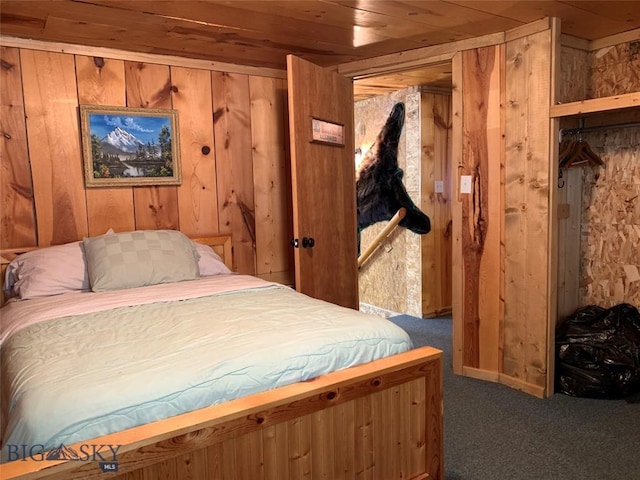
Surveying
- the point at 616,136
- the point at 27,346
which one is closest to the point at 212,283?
the point at 27,346

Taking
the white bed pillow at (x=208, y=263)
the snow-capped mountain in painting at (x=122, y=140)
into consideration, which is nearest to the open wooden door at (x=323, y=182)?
the white bed pillow at (x=208, y=263)

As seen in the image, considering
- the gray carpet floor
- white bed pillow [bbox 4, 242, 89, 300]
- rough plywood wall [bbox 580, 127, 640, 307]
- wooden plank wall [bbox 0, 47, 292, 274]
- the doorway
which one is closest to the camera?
the gray carpet floor

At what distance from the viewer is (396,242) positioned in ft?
15.9

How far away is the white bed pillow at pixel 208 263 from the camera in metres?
2.94

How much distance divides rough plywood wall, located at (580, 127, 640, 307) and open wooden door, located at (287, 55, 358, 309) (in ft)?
5.04

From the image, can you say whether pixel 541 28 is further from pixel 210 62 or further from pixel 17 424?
pixel 17 424

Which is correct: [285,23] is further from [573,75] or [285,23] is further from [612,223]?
[612,223]

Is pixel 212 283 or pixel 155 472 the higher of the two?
pixel 212 283

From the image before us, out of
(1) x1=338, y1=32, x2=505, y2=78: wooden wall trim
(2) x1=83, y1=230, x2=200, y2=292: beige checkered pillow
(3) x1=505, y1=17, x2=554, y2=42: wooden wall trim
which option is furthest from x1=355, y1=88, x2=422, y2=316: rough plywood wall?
(2) x1=83, y1=230, x2=200, y2=292: beige checkered pillow

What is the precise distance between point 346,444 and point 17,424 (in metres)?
0.95

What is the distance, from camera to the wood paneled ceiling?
2334 millimetres

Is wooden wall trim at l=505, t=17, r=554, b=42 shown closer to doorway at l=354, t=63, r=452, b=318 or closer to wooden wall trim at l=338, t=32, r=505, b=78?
wooden wall trim at l=338, t=32, r=505, b=78

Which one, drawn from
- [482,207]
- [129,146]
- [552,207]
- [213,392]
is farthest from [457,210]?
[213,392]

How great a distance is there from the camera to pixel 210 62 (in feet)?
10.8
